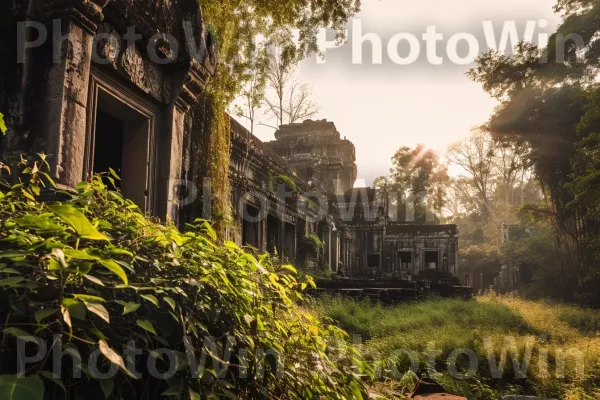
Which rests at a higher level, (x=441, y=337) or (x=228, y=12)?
(x=228, y=12)

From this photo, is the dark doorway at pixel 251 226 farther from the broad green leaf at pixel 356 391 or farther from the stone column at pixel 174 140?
the broad green leaf at pixel 356 391

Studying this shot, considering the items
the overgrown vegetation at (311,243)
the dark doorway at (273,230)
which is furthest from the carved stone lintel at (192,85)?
the overgrown vegetation at (311,243)

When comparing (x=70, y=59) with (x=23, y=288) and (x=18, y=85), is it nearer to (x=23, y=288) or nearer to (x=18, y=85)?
(x=18, y=85)

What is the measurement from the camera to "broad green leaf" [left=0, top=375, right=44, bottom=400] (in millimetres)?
963

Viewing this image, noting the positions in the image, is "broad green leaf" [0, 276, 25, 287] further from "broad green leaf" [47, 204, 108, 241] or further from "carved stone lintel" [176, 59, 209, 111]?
"carved stone lintel" [176, 59, 209, 111]

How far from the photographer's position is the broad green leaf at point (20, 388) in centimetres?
96

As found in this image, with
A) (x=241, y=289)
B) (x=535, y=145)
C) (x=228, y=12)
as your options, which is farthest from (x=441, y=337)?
(x=535, y=145)

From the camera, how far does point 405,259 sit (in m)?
28.8

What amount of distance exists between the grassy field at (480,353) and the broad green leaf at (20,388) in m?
2.97

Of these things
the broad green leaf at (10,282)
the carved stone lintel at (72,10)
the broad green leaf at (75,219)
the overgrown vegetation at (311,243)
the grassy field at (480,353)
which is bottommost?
the grassy field at (480,353)

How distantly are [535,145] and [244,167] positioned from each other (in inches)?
523

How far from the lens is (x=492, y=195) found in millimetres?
41469

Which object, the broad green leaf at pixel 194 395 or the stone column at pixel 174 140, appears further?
the stone column at pixel 174 140

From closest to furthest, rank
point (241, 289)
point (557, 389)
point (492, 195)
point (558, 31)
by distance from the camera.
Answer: point (241, 289) → point (557, 389) → point (558, 31) → point (492, 195)
